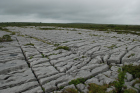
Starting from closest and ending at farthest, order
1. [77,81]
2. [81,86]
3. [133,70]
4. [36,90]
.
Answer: [36,90], [81,86], [77,81], [133,70]

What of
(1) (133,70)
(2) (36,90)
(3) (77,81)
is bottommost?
(2) (36,90)

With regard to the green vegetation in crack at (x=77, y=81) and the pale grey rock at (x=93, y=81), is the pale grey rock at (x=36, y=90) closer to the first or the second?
the green vegetation in crack at (x=77, y=81)

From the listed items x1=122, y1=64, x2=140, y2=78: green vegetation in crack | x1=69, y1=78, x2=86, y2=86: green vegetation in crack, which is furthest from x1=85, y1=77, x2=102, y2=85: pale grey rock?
x1=122, y1=64, x2=140, y2=78: green vegetation in crack

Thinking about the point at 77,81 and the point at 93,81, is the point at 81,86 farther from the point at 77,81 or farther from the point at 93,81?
the point at 93,81

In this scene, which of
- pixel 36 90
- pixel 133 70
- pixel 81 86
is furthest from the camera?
pixel 133 70

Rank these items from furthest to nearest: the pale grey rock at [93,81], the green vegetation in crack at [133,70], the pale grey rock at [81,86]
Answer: the green vegetation in crack at [133,70]
the pale grey rock at [93,81]
the pale grey rock at [81,86]

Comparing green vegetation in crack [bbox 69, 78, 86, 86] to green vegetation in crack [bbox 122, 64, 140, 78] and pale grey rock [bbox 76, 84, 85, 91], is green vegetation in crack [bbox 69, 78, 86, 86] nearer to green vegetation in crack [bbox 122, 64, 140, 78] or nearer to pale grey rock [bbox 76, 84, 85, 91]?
pale grey rock [bbox 76, 84, 85, 91]

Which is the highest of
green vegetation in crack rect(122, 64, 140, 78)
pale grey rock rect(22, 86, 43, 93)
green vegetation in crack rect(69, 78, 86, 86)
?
green vegetation in crack rect(122, 64, 140, 78)

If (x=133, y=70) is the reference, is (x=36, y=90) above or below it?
below

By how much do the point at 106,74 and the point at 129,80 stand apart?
0.74 m

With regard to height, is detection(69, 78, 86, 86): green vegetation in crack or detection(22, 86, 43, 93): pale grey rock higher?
detection(69, 78, 86, 86): green vegetation in crack

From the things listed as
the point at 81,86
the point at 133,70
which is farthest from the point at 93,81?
the point at 133,70

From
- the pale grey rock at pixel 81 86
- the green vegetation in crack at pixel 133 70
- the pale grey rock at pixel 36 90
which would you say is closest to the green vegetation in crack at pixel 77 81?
the pale grey rock at pixel 81 86

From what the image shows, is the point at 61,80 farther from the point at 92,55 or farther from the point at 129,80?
the point at 92,55
